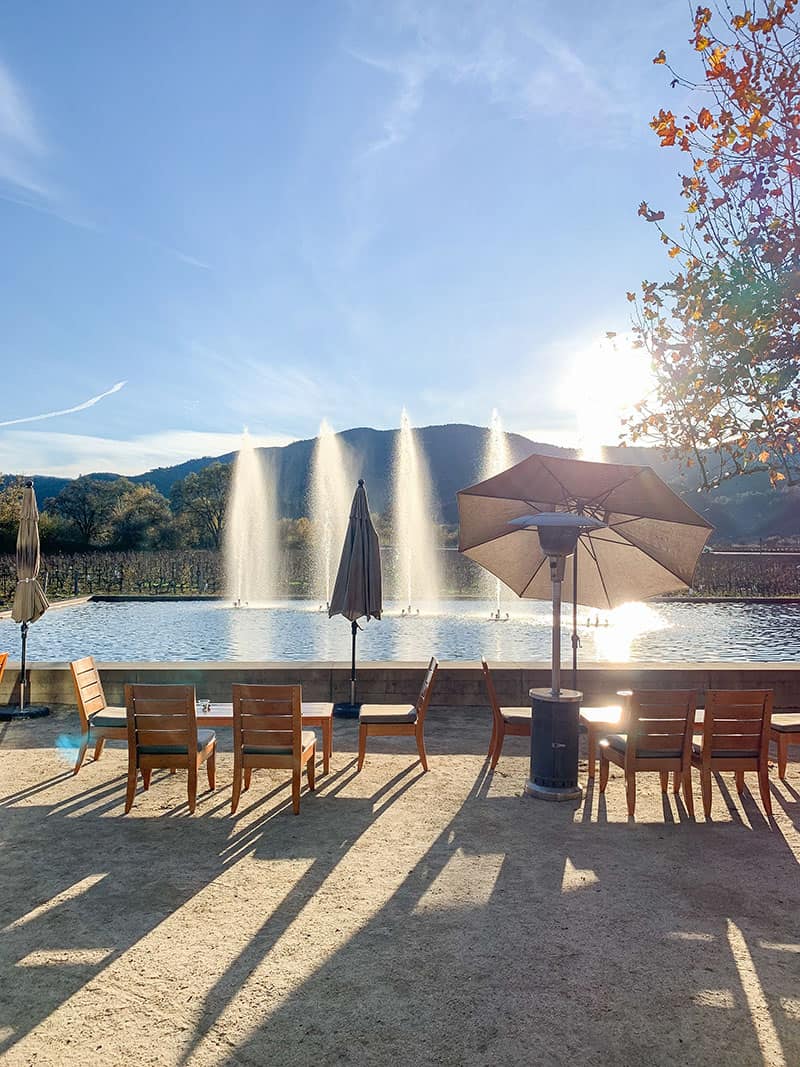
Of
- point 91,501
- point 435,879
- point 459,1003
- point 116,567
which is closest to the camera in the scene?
point 459,1003

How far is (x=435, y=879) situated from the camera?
480 cm

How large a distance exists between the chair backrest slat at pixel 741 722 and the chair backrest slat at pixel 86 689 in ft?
17.2

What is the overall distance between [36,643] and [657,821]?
1610 cm

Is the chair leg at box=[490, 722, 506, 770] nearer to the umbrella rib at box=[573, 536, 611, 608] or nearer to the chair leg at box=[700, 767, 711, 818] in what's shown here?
the umbrella rib at box=[573, 536, 611, 608]

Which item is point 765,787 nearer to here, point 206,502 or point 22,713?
point 22,713

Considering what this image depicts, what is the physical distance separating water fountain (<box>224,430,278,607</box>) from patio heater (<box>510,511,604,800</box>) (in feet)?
80.2

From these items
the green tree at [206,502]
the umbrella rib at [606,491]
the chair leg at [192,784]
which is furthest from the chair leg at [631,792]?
the green tree at [206,502]

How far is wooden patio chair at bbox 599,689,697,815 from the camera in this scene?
616 cm

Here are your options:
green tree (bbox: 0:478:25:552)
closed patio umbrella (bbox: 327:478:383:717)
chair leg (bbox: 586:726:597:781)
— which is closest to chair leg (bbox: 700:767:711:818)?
chair leg (bbox: 586:726:597:781)

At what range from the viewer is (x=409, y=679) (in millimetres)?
10031

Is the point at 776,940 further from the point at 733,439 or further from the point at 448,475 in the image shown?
the point at 448,475

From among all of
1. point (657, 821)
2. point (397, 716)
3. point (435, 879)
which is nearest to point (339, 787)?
point (397, 716)

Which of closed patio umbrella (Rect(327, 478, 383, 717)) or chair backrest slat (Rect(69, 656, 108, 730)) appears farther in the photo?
closed patio umbrella (Rect(327, 478, 383, 717))

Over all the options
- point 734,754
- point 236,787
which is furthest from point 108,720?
point 734,754
